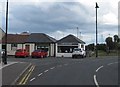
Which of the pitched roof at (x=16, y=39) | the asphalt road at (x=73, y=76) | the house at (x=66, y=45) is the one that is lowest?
the asphalt road at (x=73, y=76)

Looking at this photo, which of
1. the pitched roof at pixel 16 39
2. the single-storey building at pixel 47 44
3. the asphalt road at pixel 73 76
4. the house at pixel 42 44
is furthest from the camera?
the pitched roof at pixel 16 39

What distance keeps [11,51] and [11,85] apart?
184 feet

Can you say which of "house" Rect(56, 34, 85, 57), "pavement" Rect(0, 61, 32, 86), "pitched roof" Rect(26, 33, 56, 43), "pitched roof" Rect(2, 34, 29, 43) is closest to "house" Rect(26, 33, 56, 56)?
"pitched roof" Rect(26, 33, 56, 43)

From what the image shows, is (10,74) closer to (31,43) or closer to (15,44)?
(31,43)

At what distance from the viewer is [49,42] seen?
73062 mm

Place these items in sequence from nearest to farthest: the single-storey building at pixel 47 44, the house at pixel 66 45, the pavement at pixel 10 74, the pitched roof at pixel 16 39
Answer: the pavement at pixel 10 74, the single-storey building at pixel 47 44, the house at pixel 66 45, the pitched roof at pixel 16 39

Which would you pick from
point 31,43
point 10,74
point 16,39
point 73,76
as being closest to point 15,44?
point 16,39

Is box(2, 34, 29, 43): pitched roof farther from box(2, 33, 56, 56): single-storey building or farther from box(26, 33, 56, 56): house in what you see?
box(26, 33, 56, 56): house

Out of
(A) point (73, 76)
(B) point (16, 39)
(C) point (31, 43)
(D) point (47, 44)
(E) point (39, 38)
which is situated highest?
(E) point (39, 38)

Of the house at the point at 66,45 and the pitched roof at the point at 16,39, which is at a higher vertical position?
the pitched roof at the point at 16,39

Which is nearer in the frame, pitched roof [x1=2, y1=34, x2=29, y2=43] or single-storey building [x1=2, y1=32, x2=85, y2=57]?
single-storey building [x1=2, y1=32, x2=85, y2=57]

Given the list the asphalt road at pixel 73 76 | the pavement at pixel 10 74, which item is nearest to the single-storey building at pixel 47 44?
the asphalt road at pixel 73 76

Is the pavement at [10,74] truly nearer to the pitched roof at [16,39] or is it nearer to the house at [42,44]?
the house at [42,44]

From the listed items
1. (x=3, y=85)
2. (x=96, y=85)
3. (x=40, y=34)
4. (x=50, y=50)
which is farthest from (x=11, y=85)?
(x=40, y=34)
